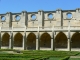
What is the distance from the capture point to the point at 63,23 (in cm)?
5750

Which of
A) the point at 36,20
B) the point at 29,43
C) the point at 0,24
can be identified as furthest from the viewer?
the point at 0,24

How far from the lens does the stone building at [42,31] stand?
49.0 m

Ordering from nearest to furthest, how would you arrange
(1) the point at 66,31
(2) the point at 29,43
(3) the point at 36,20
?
(1) the point at 66,31 < (2) the point at 29,43 < (3) the point at 36,20

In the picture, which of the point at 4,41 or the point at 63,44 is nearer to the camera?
the point at 63,44

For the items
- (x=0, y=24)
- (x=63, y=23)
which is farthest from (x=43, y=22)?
(x=0, y=24)

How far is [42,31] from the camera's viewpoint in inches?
1981

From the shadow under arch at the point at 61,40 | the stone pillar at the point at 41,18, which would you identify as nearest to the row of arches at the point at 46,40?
the shadow under arch at the point at 61,40

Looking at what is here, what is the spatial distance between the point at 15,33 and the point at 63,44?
47.0 feet

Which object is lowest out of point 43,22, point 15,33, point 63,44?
point 63,44

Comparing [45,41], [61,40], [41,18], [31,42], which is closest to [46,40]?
[45,41]

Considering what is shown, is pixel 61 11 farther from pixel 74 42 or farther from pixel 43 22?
pixel 74 42

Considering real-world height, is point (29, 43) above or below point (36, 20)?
below

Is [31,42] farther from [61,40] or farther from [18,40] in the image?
[61,40]

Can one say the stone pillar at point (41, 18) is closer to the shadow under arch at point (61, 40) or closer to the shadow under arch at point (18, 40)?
the shadow under arch at point (18, 40)
